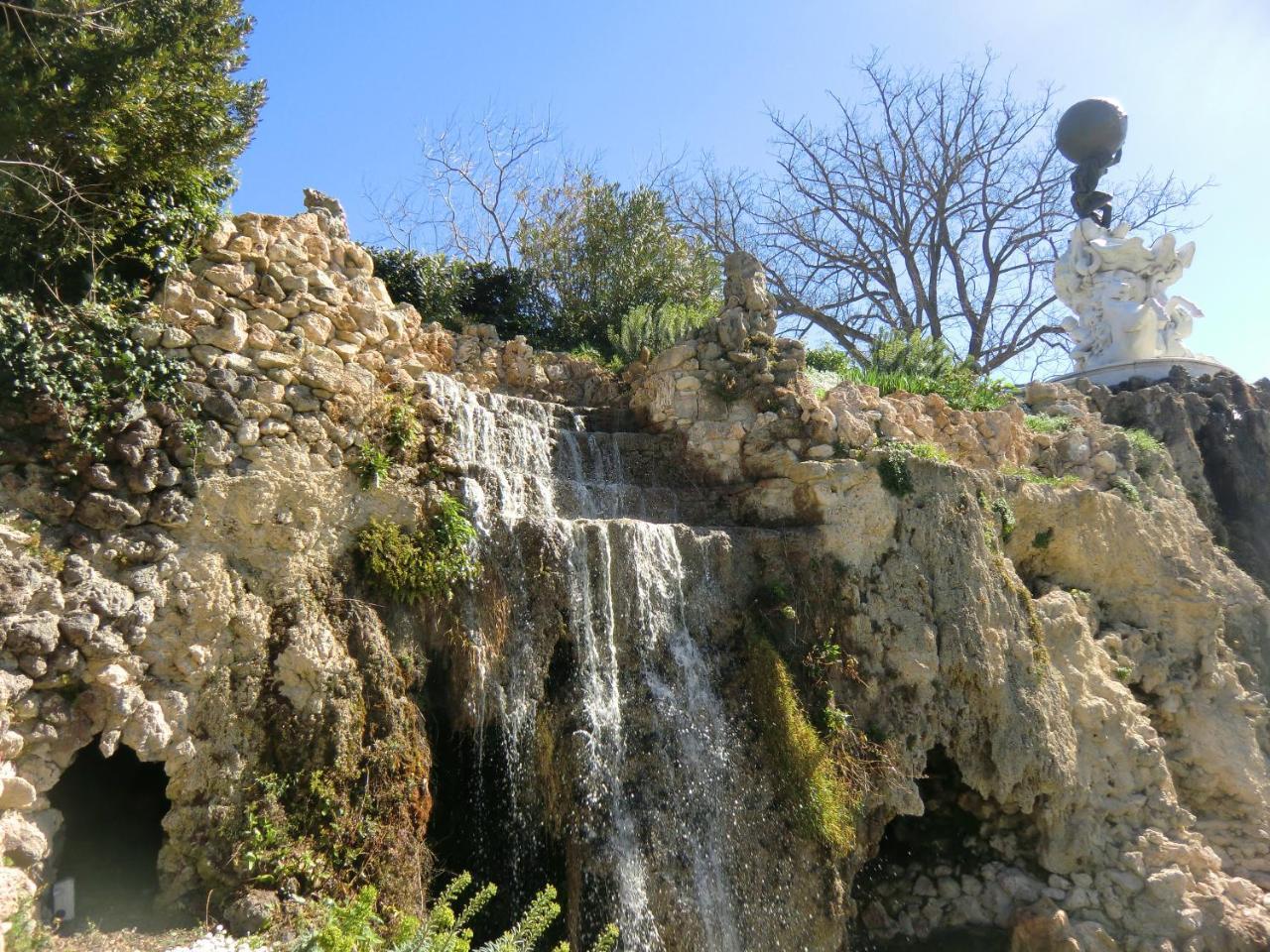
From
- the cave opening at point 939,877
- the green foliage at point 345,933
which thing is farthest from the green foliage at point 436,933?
the cave opening at point 939,877

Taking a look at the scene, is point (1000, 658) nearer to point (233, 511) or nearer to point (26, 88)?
point (233, 511)

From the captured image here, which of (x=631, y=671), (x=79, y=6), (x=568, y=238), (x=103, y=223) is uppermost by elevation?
(x=568, y=238)

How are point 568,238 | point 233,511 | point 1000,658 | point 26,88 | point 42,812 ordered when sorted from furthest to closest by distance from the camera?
point 568,238 < point 1000,658 < point 233,511 < point 26,88 < point 42,812

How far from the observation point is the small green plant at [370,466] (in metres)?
8.08

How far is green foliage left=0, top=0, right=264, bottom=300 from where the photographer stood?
276 inches

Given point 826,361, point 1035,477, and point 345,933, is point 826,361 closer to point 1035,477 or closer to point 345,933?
point 1035,477

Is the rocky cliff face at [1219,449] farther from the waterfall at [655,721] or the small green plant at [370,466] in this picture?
the small green plant at [370,466]

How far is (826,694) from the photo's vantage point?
909 cm

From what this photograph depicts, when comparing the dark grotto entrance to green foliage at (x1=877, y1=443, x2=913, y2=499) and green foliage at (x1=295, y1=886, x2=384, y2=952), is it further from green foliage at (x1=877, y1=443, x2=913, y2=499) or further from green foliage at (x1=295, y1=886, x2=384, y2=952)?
green foliage at (x1=877, y1=443, x2=913, y2=499)

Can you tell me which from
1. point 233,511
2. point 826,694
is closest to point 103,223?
point 233,511

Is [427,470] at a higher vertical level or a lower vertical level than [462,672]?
higher

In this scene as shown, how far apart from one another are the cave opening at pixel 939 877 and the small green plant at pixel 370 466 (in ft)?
19.9

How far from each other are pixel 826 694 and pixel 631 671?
198cm

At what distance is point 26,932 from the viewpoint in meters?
5.30
